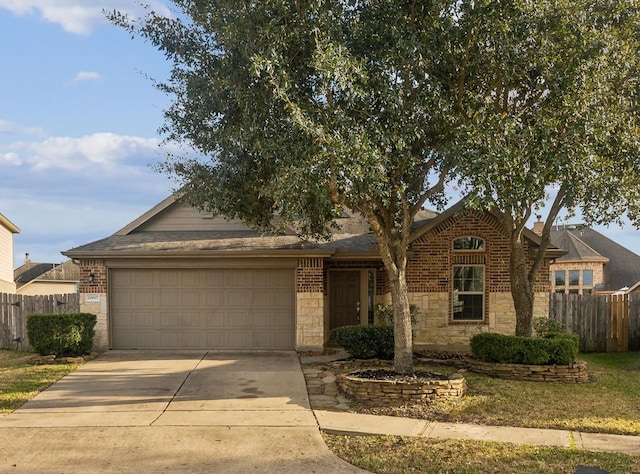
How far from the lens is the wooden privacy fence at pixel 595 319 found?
1856cm

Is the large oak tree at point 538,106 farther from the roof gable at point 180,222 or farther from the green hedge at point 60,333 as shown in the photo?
the green hedge at point 60,333

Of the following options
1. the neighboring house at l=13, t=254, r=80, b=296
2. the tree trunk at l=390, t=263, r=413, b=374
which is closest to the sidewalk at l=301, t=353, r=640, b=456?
the tree trunk at l=390, t=263, r=413, b=374

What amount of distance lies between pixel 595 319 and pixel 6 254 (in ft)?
94.7

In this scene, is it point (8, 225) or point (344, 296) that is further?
point (8, 225)

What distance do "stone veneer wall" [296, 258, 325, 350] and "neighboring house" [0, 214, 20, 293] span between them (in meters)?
22.0

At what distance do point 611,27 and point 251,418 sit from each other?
10.0 metres

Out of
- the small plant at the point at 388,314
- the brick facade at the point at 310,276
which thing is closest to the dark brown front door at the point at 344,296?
the small plant at the point at 388,314

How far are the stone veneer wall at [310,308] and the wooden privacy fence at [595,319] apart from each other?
704cm

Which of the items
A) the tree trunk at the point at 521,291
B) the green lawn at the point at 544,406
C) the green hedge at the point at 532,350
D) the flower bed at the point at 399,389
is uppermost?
the tree trunk at the point at 521,291

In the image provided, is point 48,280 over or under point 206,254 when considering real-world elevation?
under

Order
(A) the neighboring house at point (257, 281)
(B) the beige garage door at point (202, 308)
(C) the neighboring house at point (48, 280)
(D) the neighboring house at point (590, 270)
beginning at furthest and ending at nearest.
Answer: (C) the neighboring house at point (48, 280) < (D) the neighboring house at point (590, 270) < (B) the beige garage door at point (202, 308) < (A) the neighboring house at point (257, 281)

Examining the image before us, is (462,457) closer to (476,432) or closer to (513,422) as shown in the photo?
(476,432)

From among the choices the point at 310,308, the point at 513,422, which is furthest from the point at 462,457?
the point at 310,308

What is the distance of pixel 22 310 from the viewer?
18.8 meters
